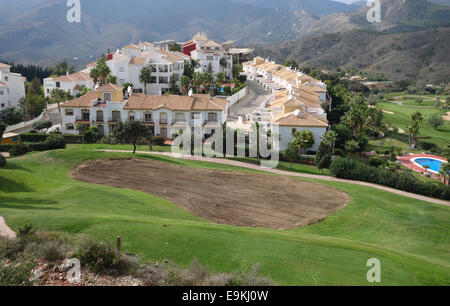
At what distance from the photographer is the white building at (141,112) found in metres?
64.0

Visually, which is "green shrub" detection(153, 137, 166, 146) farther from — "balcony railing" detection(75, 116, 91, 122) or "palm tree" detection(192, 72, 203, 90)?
"palm tree" detection(192, 72, 203, 90)

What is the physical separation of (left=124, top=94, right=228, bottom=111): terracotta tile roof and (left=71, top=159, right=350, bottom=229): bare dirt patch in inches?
872

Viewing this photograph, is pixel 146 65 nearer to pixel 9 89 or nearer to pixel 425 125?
pixel 9 89

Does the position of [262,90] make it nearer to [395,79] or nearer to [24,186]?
[24,186]

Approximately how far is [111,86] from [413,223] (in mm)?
49887

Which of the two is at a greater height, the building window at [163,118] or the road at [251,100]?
the road at [251,100]

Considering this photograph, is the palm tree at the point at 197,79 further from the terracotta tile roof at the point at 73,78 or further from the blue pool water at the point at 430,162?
the blue pool water at the point at 430,162

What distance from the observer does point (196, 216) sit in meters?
28.7

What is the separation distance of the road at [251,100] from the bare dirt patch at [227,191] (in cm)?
3449

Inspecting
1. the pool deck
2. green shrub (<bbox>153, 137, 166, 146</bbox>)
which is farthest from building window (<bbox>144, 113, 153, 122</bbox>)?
the pool deck

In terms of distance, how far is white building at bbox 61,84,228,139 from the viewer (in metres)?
64.0

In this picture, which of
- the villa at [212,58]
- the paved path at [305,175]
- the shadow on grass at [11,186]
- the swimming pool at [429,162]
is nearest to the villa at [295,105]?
the paved path at [305,175]

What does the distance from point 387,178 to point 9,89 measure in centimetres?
6741

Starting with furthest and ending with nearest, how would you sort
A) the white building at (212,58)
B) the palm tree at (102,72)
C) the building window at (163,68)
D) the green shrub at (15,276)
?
1. the white building at (212,58)
2. the building window at (163,68)
3. the palm tree at (102,72)
4. the green shrub at (15,276)
